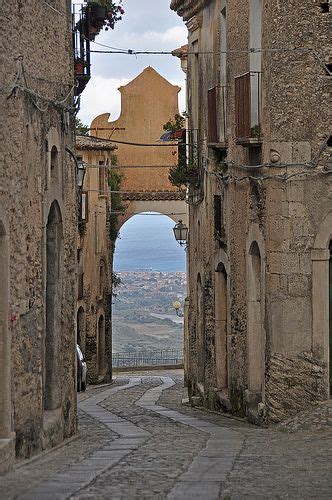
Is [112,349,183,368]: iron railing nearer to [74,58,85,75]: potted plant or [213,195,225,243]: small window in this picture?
[213,195,225,243]: small window

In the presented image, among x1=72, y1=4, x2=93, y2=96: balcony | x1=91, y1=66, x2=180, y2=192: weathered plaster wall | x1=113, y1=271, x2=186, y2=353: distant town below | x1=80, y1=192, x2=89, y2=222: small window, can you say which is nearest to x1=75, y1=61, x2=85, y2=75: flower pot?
x1=72, y1=4, x2=93, y2=96: balcony

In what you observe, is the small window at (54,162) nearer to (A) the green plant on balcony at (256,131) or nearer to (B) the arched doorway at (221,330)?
(A) the green plant on balcony at (256,131)

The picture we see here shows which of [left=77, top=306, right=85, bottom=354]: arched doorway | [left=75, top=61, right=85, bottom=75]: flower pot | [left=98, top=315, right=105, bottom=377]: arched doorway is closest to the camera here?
[left=75, top=61, right=85, bottom=75]: flower pot

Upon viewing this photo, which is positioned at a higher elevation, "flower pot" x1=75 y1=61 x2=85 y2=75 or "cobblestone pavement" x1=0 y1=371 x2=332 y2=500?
"flower pot" x1=75 y1=61 x2=85 y2=75

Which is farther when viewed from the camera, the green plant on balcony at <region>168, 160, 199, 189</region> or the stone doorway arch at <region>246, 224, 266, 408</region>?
the green plant on balcony at <region>168, 160, 199, 189</region>

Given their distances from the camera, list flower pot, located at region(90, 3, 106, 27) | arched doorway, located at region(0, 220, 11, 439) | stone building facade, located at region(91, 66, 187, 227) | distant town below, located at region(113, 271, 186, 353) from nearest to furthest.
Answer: arched doorway, located at region(0, 220, 11, 439)
flower pot, located at region(90, 3, 106, 27)
stone building facade, located at region(91, 66, 187, 227)
distant town below, located at region(113, 271, 186, 353)

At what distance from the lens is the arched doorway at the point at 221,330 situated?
22828 millimetres

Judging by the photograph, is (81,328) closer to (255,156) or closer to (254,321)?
(254,321)

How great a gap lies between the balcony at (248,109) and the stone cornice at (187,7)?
6.11m

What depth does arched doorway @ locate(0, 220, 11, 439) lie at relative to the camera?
1273 centimetres

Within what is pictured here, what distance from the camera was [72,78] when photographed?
17.7m

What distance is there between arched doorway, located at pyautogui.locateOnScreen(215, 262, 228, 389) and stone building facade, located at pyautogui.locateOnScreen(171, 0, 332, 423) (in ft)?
4.33

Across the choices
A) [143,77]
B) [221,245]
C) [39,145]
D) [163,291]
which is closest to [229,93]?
[221,245]

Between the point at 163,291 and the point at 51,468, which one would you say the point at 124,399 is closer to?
the point at 51,468
